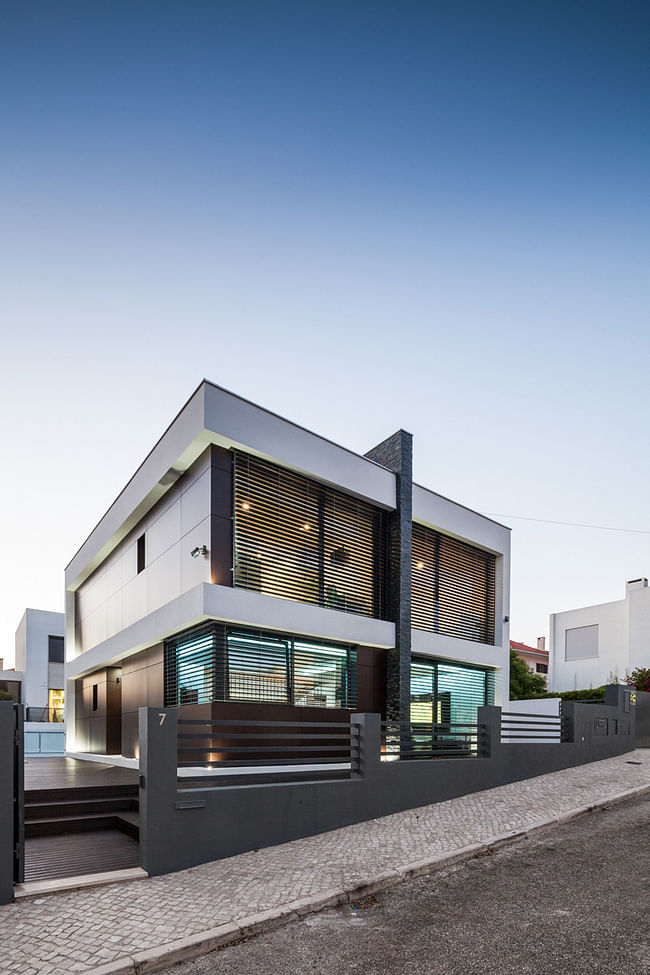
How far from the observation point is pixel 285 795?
8.16 meters

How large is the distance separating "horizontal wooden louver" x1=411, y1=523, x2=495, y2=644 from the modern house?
5 centimetres

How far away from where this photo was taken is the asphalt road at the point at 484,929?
4.59m

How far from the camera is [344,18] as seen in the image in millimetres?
10516

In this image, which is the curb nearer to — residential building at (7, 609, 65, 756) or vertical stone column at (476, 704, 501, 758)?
vertical stone column at (476, 704, 501, 758)

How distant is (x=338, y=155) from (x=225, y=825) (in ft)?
41.0

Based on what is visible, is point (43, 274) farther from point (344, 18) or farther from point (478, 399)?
point (478, 399)

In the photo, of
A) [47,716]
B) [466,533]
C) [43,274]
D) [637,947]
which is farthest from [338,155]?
[47,716]

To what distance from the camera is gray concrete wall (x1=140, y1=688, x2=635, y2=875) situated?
22.5 feet

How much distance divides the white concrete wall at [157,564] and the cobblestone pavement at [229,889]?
4.88 metres

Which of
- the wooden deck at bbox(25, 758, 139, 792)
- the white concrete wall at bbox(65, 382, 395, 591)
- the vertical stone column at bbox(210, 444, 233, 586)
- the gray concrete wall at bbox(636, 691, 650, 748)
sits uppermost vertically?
the white concrete wall at bbox(65, 382, 395, 591)

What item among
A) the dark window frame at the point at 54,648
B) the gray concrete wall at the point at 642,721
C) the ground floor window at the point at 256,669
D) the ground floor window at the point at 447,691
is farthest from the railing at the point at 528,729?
the dark window frame at the point at 54,648

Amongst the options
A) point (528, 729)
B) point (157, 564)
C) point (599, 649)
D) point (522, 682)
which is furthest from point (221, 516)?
point (599, 649)

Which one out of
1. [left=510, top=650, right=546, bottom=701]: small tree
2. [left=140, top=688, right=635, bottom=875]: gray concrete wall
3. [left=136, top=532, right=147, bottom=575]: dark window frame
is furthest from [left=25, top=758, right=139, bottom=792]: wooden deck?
[left=510, top=650, right=546, bottom=701]: small tree

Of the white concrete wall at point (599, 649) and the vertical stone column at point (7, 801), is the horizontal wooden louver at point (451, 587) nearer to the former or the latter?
the vertical stone column at point (7, 801)
